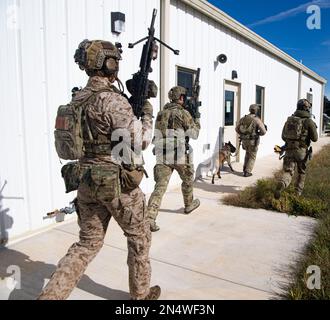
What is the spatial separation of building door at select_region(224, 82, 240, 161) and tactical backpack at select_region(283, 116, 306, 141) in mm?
3596

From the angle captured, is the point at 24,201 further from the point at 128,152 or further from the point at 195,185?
the point at 195,185

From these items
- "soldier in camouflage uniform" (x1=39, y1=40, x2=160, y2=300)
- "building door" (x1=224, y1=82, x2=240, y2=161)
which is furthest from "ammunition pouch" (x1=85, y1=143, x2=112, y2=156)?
"building door" (x1=224, y1=82, x2=240, y2=161)

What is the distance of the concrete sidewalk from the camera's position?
2840mm

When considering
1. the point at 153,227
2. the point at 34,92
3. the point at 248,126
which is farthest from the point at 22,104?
the point at 248,126

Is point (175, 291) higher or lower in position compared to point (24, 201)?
lower

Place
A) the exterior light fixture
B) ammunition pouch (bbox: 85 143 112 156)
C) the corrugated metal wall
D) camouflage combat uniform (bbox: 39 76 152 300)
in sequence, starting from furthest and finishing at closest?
the exterior light fixture, the corrugated metal wall, ammunition pouch (bbox: 85 143 112 156), camouflage combat uniform (bbox: 39 76 152 300)

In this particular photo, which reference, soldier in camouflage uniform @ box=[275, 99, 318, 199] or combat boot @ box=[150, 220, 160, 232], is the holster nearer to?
combat boot @ box=[150, 220, 160, 232]

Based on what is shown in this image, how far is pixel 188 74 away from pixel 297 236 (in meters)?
4.11

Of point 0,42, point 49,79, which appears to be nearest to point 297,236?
point 49,79

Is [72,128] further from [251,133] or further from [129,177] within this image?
[251,133]

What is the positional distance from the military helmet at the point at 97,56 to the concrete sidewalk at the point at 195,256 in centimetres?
180

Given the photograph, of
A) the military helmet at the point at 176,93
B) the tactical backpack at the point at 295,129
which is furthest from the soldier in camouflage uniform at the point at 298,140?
the military helmet at the point at 176,93

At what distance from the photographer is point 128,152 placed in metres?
2.22

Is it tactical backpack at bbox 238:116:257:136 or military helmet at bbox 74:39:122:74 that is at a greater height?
military helmet at bbox 74:39:122:74
